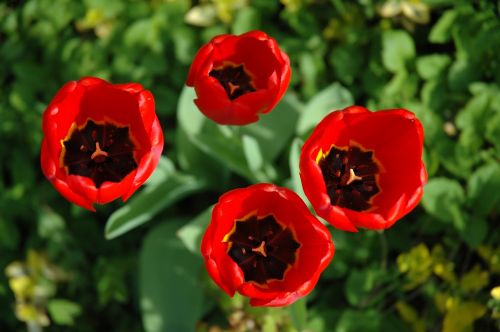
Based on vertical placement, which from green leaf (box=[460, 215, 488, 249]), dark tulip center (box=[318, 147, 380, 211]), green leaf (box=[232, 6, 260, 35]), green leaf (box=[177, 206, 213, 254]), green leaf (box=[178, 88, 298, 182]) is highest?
dark tulip center (box=[318, 147, 380, 211])

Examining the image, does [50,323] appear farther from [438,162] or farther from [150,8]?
[438,162]

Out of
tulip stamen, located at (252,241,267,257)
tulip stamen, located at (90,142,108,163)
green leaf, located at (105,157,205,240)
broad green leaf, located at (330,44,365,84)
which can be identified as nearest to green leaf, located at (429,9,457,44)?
broad green leaf, located at (330,44,365,84)

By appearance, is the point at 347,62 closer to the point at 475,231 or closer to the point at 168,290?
the point at 475,231

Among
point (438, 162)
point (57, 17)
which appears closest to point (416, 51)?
point (438, 162)

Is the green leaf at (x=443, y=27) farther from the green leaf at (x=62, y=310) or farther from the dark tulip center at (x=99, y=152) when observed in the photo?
the green leaf at (x=62, y=310)

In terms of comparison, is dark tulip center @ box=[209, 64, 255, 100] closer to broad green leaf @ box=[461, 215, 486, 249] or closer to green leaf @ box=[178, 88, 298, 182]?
green leaf @ box=[178, 88, 298, 182]

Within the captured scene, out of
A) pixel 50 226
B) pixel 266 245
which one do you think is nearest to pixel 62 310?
pixel 50 226
